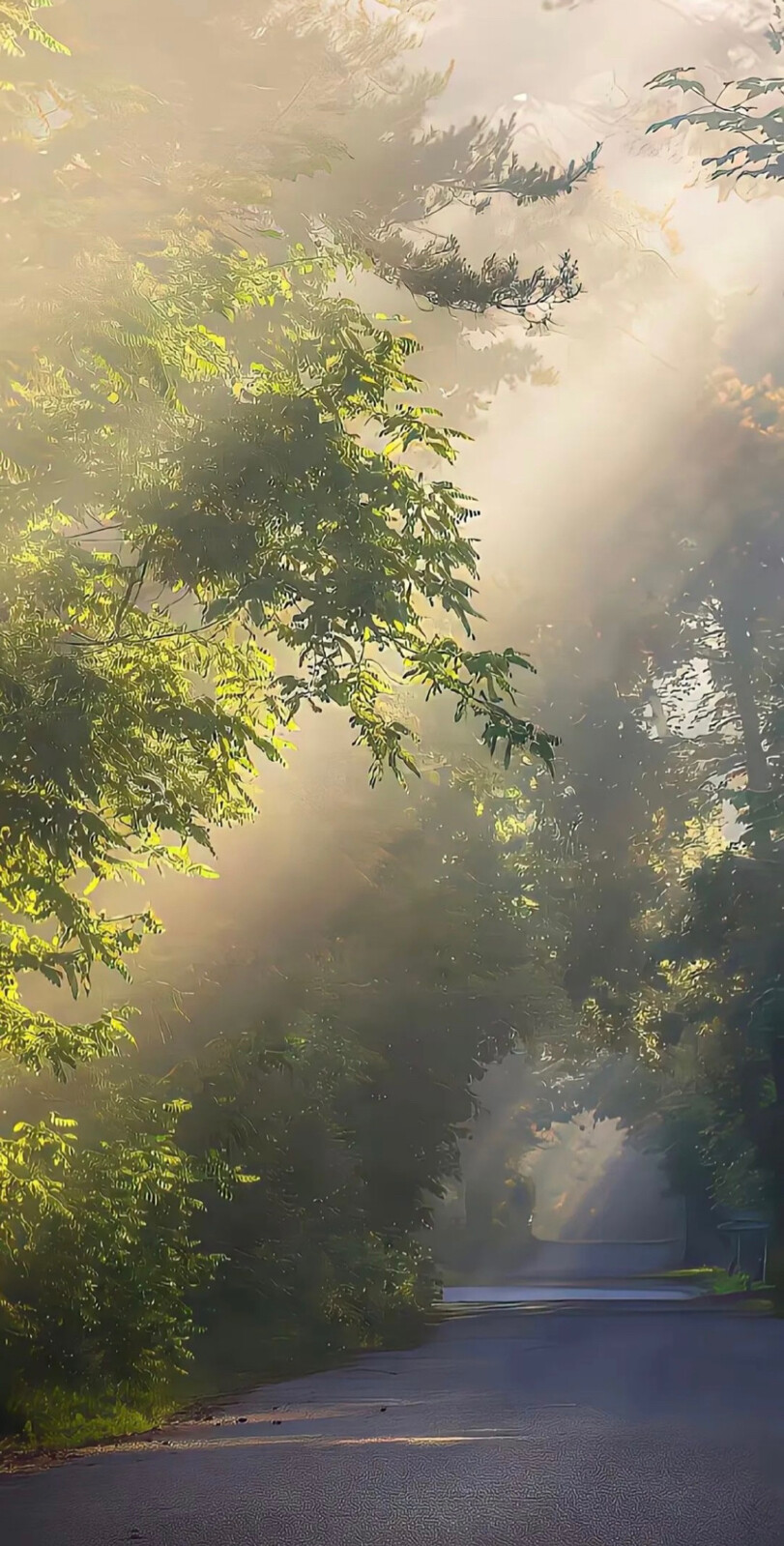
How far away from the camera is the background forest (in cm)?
855

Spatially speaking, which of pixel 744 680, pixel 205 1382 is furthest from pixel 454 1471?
pixel 744 680

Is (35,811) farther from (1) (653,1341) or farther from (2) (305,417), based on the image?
(1) (653,1341)

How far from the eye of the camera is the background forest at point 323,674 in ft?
28.1

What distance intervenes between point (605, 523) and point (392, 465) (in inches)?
1069

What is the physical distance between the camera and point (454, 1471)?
32.5 feet

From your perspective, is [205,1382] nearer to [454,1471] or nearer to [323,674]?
[454,1471]

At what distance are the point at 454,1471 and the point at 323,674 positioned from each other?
493 centimetres

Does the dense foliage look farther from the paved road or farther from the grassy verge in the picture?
the paved road

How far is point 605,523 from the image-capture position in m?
35.0

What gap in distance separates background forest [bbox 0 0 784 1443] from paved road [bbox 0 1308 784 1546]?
4.42 feet

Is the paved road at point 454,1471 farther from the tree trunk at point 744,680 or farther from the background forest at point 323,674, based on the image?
the tree trunk at point 744,680

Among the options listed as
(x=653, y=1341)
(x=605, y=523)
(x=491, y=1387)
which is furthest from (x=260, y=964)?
(x=605, y=523)

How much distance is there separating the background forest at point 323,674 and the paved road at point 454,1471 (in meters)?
1.35

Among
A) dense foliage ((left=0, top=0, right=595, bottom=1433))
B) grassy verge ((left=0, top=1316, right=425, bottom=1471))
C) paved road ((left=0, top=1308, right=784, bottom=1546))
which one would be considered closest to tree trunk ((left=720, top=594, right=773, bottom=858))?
grassy verge ((left=0, top=1316, right=425, bottom=1471))
